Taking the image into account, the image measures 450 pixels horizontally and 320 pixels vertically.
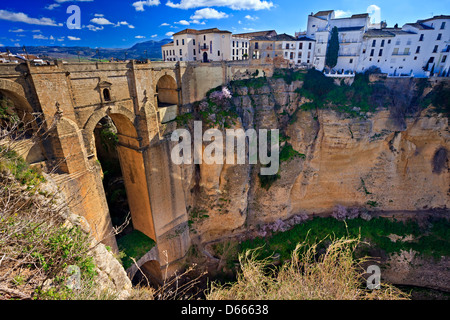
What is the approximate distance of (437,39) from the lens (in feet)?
68.0

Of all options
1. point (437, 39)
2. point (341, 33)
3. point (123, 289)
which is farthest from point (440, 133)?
point (123, 289)

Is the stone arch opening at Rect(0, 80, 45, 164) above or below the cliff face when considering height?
above

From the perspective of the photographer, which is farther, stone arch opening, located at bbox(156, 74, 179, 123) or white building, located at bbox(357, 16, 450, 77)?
white building, located at bbox(357, 16, 450, 77)

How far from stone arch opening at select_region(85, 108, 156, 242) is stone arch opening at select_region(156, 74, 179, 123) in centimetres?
221

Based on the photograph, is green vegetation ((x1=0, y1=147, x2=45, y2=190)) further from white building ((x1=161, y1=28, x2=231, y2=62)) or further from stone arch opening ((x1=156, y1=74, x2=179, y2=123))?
white building ((x1=161, y1=28, x2=231, y2=62))

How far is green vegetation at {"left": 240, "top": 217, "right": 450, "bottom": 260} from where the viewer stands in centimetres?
1781

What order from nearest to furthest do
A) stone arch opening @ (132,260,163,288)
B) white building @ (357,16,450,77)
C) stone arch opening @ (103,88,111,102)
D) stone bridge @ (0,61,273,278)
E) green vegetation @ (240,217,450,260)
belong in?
stone bridge @ (0,61,273,278) → stone arch opening @ (103,88,111,102) → stone arch opening @ (132,260,163,288) → green vegetation @ (240,217,450,260) → white building @ (357,16,450,77)

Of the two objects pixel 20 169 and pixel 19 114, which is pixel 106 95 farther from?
pixel 20 169

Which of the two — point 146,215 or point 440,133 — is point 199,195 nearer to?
point 146,215

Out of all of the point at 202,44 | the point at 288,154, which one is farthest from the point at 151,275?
the point at 202,44

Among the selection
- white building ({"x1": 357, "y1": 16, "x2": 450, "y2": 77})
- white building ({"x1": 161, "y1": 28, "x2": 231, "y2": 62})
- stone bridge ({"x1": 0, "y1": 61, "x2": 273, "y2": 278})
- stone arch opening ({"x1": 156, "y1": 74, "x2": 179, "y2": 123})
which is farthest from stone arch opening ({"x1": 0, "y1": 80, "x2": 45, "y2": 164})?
white building ({"x1": 357, "y1": 16, "x2": 450, "y2": 77})

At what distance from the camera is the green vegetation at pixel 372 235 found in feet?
58.4
